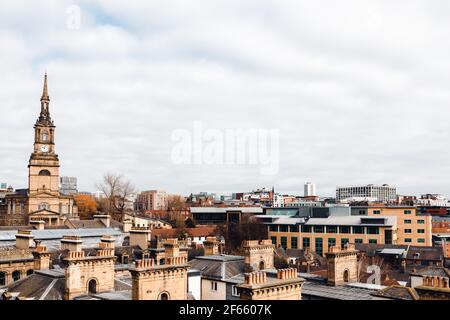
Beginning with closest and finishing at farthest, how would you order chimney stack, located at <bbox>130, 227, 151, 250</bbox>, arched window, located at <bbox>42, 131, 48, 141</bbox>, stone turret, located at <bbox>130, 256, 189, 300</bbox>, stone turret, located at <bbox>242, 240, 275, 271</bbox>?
stone turret, located at <bbox>130, 256, 189, 300</bbox>
stone turret, located at <bbox>242, 240, 275, 271</bbox>
chimney stack, located at <bbox>130, 227, 151, 250</bbox>
arched window, located at <bbox>42, 131, 48, 141</bbox>

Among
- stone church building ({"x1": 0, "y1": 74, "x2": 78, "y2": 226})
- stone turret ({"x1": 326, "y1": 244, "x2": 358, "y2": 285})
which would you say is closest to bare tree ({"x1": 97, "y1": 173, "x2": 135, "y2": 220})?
stone church building ({"x1": 0, "y1": 74, "x2": 78, "y2": 226})

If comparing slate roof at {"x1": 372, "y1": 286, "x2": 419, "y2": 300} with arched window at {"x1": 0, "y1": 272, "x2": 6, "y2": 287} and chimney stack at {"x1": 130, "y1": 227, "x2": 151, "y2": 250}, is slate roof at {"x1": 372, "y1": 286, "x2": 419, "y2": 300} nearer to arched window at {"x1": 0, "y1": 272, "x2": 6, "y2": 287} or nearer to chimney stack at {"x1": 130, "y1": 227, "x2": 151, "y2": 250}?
chimney stack at {"x1": 130, "y1": 227, "x2": 151, "y2": 250}

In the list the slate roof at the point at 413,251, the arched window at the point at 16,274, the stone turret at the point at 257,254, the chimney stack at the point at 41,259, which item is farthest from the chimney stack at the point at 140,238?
the slate roof at the point at 413,251

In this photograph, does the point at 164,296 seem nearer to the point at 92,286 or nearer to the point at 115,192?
the point at 92,286

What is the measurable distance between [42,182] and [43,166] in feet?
10.4

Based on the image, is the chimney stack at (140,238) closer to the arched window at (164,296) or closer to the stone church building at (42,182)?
the arched window at (164,296)

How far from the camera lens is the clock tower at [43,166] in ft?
290

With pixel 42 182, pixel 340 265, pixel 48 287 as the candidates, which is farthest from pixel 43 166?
pixel 340 265

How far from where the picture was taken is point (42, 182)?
3529 inches

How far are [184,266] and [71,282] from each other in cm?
690

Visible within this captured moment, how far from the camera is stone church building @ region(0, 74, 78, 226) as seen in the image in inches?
3474
